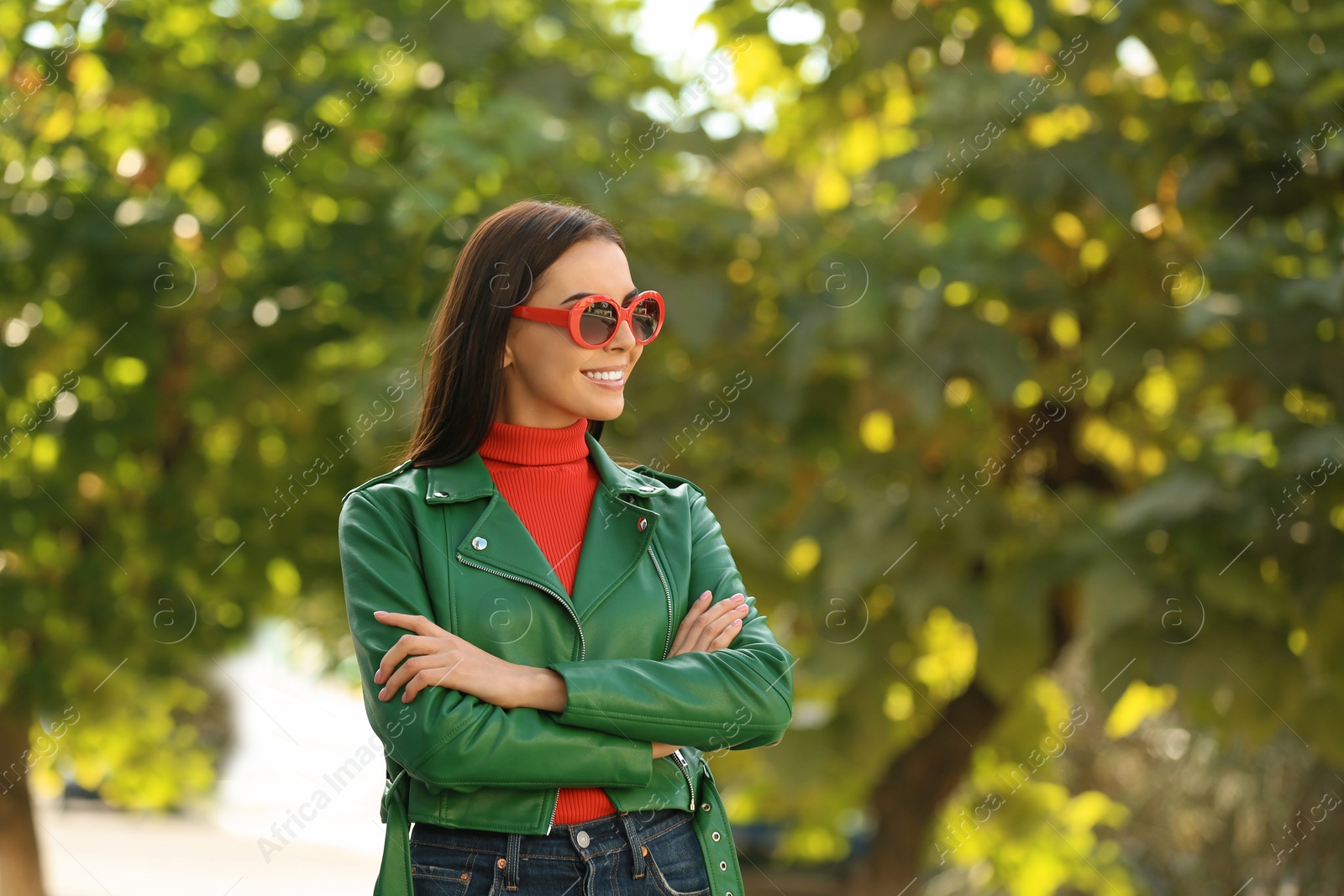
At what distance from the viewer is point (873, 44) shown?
4.62 meters

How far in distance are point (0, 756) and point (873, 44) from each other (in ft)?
15.8

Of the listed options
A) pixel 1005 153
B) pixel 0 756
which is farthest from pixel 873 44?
pixel 0 756

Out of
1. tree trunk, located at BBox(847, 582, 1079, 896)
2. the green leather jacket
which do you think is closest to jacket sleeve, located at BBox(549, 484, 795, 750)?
the green leather jacket

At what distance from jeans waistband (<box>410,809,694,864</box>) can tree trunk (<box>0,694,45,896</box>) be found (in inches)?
195

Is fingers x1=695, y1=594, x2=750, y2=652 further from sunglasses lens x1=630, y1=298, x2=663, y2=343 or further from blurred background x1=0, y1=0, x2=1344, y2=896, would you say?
blurred background x1=0, y1=0, x2=1344, y2=896

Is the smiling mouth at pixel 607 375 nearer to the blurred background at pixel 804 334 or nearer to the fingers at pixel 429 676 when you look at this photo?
the fingers at pixel 429 676

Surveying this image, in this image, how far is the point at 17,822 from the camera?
6.00m

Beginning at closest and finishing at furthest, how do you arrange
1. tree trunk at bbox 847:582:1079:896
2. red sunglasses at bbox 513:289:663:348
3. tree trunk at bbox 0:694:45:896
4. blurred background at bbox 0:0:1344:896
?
red sunglasses at bbox 513:289:663:348, blurred background at bbox 0:0:1344:896, tree trunk at bbox 847:582:1079:896, tree trunk at bbox 0:694:45:896

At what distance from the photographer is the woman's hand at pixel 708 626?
173 cm

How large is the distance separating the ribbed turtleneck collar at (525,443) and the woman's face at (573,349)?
0.11 feet

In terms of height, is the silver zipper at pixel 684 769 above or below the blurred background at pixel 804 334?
above

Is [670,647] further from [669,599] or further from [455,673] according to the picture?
[455,673]

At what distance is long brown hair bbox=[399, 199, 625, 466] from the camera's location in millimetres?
1717

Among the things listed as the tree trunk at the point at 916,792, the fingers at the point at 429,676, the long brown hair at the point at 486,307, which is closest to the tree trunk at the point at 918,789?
the tree trunk at the point at 916,792
